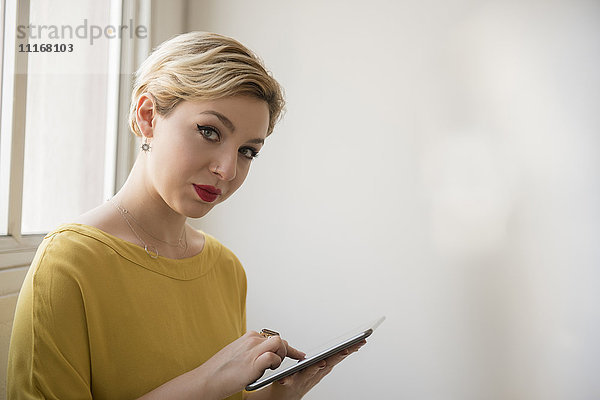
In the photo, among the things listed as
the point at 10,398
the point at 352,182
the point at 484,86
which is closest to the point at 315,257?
the point at 352,182

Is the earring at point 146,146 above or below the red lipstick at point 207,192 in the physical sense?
above

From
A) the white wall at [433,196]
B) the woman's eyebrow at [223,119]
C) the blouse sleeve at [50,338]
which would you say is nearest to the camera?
the blouse sleeve at [50,338]

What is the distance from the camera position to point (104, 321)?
2.89 ft

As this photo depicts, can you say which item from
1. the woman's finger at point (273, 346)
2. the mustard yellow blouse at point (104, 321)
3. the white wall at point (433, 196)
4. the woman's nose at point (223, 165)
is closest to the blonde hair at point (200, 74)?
the woman's nose at point (223, 165)

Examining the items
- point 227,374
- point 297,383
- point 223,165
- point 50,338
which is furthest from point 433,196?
point 50,338

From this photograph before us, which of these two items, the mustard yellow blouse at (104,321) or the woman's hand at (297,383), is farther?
the woman's hand at (297,383)

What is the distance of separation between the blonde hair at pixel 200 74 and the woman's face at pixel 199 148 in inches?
0.7

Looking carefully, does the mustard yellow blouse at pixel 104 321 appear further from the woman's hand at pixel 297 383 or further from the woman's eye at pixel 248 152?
the woman's eye at pixel 248 152

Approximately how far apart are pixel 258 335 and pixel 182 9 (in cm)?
161

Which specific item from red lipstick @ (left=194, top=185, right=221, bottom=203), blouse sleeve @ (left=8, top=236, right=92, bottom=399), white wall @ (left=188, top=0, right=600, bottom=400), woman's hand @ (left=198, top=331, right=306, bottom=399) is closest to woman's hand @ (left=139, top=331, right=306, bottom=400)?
woman's hand @ (left=198, top=331, right=306, bottom=399)

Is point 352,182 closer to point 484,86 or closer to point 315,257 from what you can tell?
point 315,257

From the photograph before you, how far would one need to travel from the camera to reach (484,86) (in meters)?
1.77

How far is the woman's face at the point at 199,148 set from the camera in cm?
91

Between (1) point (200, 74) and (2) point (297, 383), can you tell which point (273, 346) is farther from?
(1) point (200, 74)
